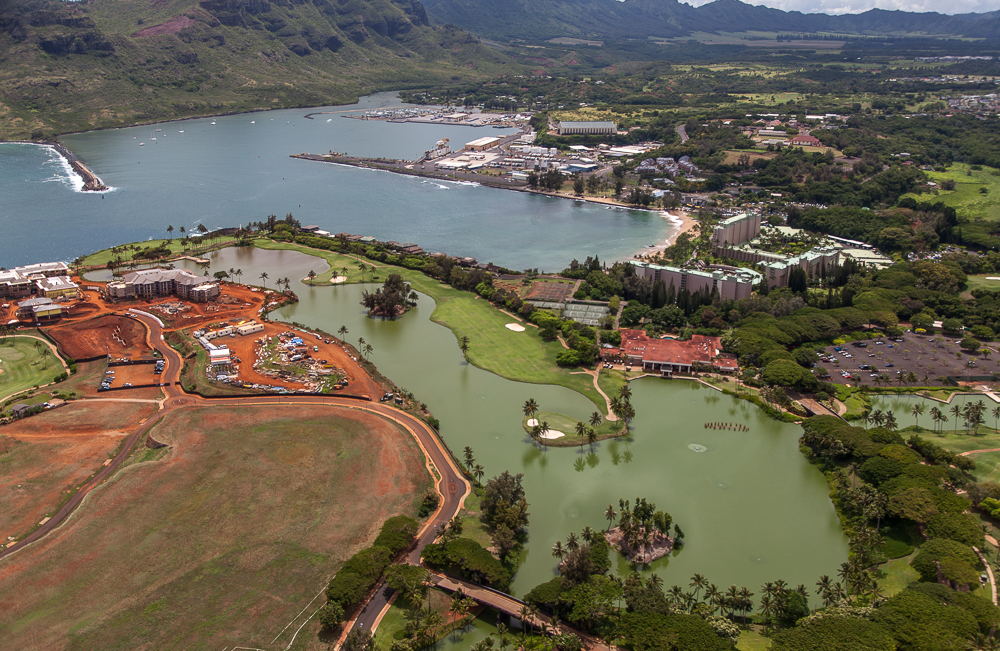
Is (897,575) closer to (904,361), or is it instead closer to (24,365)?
(904,361)

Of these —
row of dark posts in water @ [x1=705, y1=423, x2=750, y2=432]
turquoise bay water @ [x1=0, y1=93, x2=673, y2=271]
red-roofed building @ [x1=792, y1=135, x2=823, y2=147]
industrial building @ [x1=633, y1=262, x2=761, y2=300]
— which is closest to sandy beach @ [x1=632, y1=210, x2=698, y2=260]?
turquoise bay water @ [x1=0, y1=93, x2=673, y2=271]

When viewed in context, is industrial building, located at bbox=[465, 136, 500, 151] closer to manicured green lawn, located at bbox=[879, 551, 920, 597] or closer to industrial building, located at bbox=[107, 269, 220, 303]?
industrial building, located at bbox=[107, 269, 220, 303]

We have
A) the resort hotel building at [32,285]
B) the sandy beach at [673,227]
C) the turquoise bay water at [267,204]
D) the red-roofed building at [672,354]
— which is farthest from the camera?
the turquoise bay water at [267,204]

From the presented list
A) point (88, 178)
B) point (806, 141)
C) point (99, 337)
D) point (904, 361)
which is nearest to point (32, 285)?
point (99, 337)

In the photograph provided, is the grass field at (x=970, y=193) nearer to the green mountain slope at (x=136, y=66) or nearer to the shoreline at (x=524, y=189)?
the shoreline at (x=524, y=189)

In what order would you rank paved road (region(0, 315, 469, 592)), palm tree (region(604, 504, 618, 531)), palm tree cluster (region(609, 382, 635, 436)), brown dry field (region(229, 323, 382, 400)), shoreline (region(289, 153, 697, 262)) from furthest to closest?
1. shoreline (region(289, 153, 697, 262))
2. brown dry field (region(229, 323, 382, 400))
3. palm tree cluster (region(609, 382, 635, 436))
4. palm tree (region(604, 504, 618, 531))
5. paved road (region(0, 315, 469, 592))

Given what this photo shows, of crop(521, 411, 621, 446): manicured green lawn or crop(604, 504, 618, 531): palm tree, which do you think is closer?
crop(604, 504, 618, 531): palm tree

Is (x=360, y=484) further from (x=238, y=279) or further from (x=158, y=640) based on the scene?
(x=238, y=279)

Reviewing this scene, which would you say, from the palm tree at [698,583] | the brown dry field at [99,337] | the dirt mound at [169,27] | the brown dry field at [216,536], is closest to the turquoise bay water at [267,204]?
the brown dry field at [99,337]
